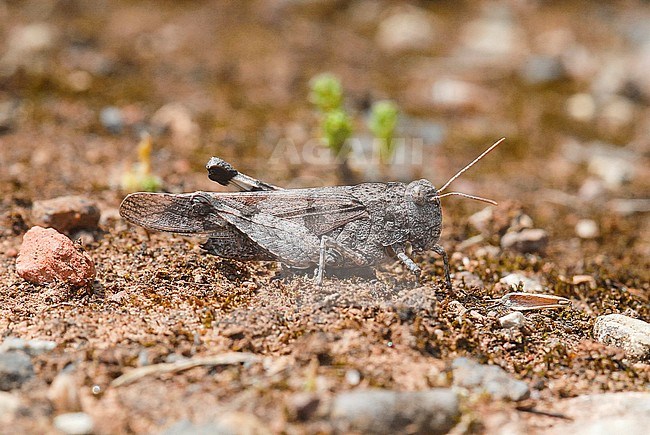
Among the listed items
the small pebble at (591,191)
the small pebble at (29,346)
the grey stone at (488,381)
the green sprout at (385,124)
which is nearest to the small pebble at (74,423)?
the small pebble at (29,346)

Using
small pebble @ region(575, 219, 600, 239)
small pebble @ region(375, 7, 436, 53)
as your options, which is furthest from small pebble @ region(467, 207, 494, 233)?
small pebble @ region(375, 7, 436, 53)

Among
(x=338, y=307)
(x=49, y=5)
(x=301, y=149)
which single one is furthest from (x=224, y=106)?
(x=338, y=307)

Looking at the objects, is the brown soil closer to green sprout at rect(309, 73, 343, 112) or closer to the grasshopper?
the grasshopper

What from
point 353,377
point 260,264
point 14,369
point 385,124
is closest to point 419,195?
point 260,264

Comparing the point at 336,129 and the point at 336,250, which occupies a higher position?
the point at 336,129

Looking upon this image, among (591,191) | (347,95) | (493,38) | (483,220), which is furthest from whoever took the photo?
(493,38)

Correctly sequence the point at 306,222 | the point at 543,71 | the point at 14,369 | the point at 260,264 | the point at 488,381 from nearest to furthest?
the point at 14,369 < the point at 488,381 < the point at 306,222 < the point at 260,264 < the point at 543,71

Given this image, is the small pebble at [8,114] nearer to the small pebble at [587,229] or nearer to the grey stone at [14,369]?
the grey stone at [14,369]

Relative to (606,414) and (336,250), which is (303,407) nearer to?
(336,250)
